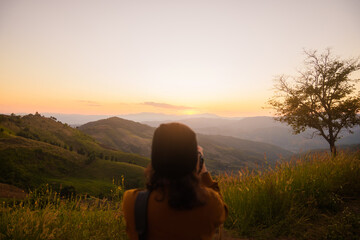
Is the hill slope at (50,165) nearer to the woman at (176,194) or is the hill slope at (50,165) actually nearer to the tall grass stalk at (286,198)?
the tall grass stalk at (286,198)

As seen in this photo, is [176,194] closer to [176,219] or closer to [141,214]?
[176,219]

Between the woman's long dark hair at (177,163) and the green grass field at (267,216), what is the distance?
3.03 meters

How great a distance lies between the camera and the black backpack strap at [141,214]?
1.66 metres

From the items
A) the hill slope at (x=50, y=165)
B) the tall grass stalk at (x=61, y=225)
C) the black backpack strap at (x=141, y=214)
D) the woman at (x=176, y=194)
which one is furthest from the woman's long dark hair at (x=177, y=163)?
the hill slope at (x=50, y=165)

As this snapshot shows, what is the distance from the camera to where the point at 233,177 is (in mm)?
6289

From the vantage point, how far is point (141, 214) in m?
1.67

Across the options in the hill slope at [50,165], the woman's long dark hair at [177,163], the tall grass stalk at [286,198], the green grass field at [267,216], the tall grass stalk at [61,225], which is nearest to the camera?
the woman's long dark hair at [177,163]

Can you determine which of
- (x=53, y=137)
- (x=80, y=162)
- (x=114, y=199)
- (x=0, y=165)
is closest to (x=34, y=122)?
(x=53, y=137)

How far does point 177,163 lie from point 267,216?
146 inches

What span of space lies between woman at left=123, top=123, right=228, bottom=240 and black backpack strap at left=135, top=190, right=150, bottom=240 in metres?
0.04

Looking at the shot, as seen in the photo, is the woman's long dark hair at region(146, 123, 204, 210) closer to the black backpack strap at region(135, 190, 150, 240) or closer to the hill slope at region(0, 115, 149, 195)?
the black backpack strap at region(135, 190, 150, 240)

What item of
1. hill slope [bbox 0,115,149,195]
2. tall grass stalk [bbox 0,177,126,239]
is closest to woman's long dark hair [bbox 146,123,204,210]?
tall grass stalk [bbox 0,177,126,239]

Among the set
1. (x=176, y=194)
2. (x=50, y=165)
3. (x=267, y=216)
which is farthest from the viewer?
(x=50, y=165)

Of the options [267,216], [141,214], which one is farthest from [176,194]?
[267,216]
